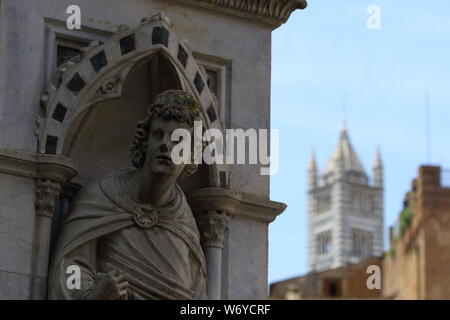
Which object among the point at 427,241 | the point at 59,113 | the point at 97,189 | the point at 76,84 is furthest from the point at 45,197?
the point at 427,241

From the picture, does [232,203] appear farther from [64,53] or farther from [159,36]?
[64,53]

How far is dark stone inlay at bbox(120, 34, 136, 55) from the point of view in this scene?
11.5m

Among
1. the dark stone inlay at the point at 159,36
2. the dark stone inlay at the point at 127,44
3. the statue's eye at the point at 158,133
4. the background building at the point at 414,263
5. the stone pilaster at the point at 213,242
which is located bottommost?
the stone pilaster at the point at 213,242

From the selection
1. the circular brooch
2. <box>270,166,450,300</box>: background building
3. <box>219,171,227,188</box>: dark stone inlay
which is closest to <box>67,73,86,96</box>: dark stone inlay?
the circular brooch

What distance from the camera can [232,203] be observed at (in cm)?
1161

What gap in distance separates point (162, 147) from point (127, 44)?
3.14 feet

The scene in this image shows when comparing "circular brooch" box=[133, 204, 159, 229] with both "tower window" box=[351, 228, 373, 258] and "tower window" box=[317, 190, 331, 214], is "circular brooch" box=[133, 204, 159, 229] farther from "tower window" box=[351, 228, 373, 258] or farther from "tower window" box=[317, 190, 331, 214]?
"tower window" box=[317, 190, 331, 214]

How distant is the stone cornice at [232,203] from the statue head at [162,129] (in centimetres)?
55

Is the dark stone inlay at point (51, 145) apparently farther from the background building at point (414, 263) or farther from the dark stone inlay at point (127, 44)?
the background building at point (414, 263)

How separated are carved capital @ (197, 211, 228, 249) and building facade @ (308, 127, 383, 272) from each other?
547 feet

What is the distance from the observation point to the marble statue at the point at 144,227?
1076 centimetres

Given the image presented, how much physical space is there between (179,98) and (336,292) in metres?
76.2

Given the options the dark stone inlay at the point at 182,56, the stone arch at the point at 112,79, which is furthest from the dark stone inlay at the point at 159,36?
the dark stone inlay at the point at 182,56

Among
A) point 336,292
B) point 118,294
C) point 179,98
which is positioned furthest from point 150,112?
point 336,292
